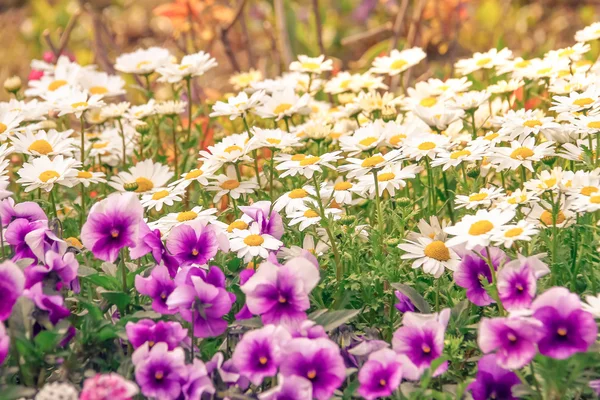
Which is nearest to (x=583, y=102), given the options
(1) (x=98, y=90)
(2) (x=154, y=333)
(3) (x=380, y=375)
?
(3) (x=380, y=375)

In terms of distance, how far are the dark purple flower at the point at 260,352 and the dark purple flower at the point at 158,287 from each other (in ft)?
0.64

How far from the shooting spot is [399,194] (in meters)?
2.38

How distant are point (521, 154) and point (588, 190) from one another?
273 millimetres

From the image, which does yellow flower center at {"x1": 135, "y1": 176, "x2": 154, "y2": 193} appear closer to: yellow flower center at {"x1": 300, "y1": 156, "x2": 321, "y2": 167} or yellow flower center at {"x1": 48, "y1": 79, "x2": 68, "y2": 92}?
yellow flower center at {"x1": 300, "y1": 156, "x2": 321, "y2": 167}

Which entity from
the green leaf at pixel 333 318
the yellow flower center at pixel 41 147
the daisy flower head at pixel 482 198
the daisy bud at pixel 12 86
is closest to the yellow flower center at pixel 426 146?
the daisy flower head at pixel 482 198

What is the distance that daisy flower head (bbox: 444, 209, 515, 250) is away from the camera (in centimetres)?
149

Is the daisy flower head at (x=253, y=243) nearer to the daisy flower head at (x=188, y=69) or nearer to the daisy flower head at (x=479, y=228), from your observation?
the daisy flower head at (x=479, y=228)

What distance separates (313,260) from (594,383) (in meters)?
0.53

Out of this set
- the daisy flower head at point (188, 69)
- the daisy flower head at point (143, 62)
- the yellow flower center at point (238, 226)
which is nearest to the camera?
the yellow flower center at point (238, 226)

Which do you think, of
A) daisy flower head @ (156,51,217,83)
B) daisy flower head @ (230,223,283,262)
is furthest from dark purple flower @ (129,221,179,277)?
daisy flower head @ (156,51,217,83)

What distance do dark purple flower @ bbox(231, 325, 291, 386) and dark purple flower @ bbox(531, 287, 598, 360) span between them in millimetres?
406

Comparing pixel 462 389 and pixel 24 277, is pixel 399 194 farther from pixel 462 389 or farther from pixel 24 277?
pixel 24 277

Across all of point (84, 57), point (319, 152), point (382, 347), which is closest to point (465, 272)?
point (382, 347)

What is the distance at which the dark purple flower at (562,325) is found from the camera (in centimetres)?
132
